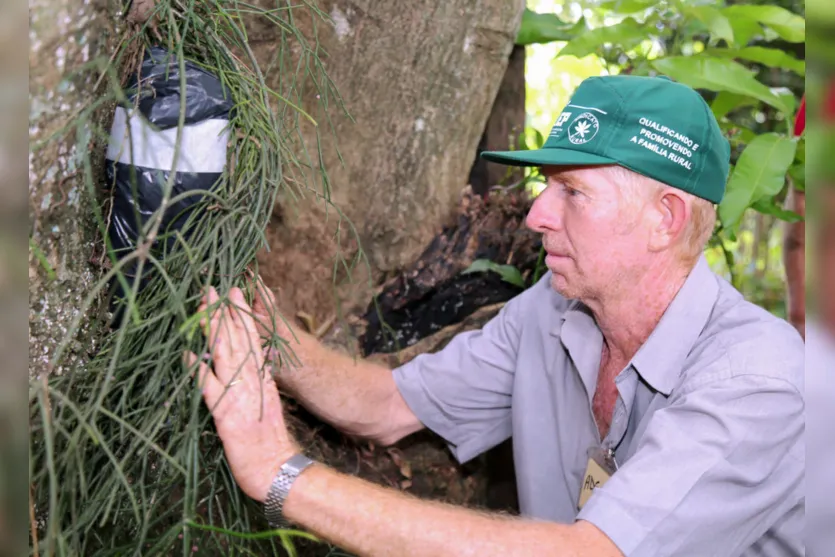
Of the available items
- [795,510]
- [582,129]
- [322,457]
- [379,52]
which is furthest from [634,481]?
[379,52]

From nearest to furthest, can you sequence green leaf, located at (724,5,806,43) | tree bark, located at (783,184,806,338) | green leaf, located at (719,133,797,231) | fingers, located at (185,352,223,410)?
fingers, located at (185,352,223,410), green leaf, located at (719,133,797,231), green leaf, located at (724,5,806,43), tree bark, located at (783,184,806,338)

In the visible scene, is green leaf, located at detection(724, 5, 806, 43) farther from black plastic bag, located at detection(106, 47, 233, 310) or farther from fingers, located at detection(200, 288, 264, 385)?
fingers, located at detection(200, 288, 264, 385)

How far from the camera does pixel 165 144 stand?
1242 millimetres

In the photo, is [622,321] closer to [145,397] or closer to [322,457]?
[322,457]

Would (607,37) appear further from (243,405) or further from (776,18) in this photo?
(243,405)

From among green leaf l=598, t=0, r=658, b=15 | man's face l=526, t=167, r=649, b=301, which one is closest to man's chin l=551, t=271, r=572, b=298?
man's face l=526, t=167, r=649, b=301

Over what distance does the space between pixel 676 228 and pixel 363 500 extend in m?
0.88

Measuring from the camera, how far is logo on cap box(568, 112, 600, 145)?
1.64 m

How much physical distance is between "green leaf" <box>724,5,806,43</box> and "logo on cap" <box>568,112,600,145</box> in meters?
0.97

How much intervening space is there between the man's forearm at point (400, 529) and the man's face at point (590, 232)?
580 mm

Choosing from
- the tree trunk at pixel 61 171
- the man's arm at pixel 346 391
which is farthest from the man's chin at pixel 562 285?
the tree trunk at pixel 61 171

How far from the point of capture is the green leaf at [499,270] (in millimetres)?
2207

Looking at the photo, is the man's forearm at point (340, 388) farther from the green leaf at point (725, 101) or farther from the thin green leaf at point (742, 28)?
the thin green leaf at point (742, 28)

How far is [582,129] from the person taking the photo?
5.47 feet
